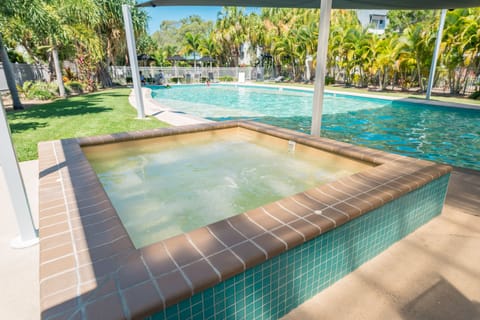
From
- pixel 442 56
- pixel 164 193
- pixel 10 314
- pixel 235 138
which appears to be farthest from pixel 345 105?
pixel 10 314

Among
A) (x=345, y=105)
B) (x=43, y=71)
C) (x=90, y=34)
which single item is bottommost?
(x=345, y=105)

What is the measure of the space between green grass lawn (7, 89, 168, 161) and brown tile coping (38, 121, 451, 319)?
3.62 m

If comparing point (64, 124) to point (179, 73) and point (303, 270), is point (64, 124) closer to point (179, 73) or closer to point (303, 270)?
point (303, 270)

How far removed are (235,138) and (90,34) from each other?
1323 centimetres

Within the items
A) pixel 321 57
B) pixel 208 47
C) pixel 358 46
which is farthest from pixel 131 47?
pixel 208 47

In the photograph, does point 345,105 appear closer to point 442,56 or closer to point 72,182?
point 442,56

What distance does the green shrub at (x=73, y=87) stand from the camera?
1530 cm

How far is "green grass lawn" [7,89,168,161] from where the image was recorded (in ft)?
19.0

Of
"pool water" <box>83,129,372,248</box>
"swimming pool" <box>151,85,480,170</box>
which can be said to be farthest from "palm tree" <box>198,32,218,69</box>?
"pool water" <box>83,129,372,248</box>

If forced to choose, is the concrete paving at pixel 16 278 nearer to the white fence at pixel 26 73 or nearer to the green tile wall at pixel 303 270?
the green tile wall at pixel 303 270

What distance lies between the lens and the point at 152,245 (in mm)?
1645

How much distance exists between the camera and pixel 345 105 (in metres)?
13.5

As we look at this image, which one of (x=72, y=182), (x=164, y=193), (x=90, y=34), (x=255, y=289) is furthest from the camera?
(x=90, y=34)

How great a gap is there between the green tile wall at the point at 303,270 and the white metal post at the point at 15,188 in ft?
6.19
